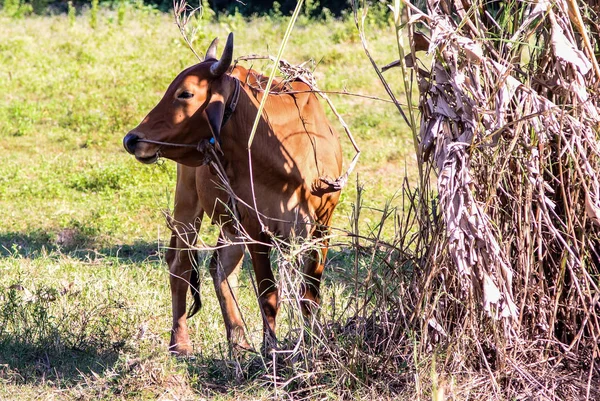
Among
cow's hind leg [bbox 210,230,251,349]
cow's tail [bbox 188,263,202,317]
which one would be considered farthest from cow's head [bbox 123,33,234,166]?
cow's tail [bbox 188,263,202,317]

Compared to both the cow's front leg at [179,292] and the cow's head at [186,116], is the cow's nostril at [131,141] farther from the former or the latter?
the cow's front leg at [179,292]

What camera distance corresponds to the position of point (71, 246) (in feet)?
23.5

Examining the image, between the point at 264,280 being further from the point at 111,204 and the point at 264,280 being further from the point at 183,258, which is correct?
the point at 111,204

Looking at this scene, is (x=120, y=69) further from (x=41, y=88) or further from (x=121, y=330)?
(x=121, y=330)

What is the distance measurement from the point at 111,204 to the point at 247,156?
12.1 ft

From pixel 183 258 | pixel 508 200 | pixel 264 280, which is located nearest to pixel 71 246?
pixel 183 258

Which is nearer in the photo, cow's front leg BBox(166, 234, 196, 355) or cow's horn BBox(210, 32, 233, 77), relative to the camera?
cow's horn BBox(210, 32, 233, 77)

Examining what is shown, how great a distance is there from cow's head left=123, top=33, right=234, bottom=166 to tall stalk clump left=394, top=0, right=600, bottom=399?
3.54ft

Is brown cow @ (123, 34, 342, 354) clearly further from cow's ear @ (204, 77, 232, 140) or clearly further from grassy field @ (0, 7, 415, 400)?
grassy field @ (0, 7, 415, 400)

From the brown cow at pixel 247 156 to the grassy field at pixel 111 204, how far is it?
0.83 feet

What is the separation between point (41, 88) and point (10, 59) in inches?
48.5

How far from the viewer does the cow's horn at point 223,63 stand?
431cm

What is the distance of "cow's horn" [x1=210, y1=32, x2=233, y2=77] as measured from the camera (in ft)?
14.1

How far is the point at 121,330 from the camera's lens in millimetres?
4945
